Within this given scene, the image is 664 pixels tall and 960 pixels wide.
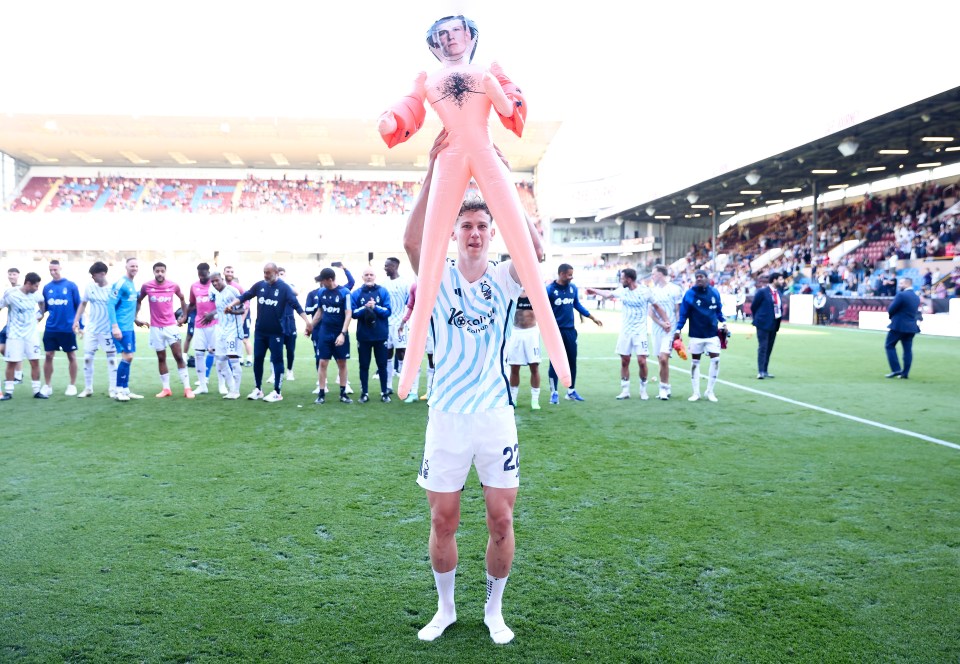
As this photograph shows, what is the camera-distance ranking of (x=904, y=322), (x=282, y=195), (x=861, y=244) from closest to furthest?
(x=904, y=322) → (x=861, y=244) → (x=282, y=195)

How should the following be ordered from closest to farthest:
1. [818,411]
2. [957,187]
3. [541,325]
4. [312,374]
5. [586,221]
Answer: [541,325], [818,411], [312,374], [957,187], [586,221]

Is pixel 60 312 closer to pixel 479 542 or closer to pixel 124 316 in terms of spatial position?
pixel 124 316

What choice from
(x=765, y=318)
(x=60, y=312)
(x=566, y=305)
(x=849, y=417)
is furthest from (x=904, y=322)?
(x=60, y=312)

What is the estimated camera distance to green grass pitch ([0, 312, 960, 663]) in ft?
10.1

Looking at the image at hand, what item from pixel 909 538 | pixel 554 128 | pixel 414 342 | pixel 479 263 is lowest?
pixel 909 538

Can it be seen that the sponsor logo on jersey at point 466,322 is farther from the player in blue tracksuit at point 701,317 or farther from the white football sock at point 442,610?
the player in blue tracksuit at point 701,317

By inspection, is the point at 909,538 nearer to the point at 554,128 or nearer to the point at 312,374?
the point at 312,374

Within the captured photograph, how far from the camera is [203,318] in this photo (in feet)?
32.8

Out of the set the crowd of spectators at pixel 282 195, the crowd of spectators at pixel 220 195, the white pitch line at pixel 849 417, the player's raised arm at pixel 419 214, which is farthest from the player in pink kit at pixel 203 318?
the crowd of spectators at pixel 282 195

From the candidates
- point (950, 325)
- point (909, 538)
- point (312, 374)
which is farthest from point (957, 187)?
point (909, 538)

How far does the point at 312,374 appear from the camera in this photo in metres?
12.5

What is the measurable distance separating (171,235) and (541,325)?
4159 centimetres

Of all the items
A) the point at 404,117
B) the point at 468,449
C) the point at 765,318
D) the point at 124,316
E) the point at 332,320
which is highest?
the point at 404,117

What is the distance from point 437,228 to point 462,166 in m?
0.27
